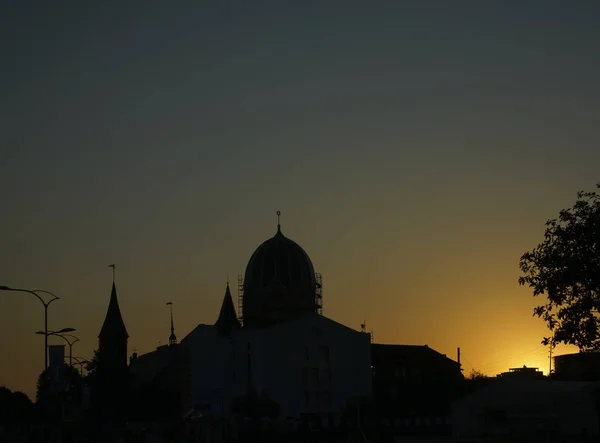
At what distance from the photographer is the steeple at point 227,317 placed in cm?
12638

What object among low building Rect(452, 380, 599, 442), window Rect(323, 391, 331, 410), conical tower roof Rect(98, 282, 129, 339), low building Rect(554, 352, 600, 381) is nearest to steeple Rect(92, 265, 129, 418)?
conical tower roof Rect(98, 282, 129, 339)

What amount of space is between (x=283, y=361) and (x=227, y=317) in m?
16.6

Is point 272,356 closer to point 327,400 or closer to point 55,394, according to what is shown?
point 327,400

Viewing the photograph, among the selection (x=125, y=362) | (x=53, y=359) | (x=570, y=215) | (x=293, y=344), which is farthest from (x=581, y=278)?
(x=125, y=362)

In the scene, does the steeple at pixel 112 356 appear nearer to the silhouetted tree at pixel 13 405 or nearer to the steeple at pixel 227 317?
the silhouetted tree at pixel 13 405

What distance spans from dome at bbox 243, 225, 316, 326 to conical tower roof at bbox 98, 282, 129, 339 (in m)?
21.7

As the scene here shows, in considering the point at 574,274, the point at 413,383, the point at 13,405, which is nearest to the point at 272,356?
the point at 413,383

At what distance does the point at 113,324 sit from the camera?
5443 inches

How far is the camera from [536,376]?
110062 millimetres

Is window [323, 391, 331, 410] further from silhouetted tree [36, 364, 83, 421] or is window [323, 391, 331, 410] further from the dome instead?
silhouetted tree [36, 364, 83, 421]

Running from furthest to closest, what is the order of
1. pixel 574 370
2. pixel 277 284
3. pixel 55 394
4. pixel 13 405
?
pixel 13 405 < pixel 277 284 < pixel 574 370 < pixel 55 394

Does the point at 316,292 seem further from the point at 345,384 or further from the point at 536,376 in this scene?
the point at 536,376

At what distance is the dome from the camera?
4823 inches

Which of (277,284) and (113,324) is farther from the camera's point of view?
(113,324)
